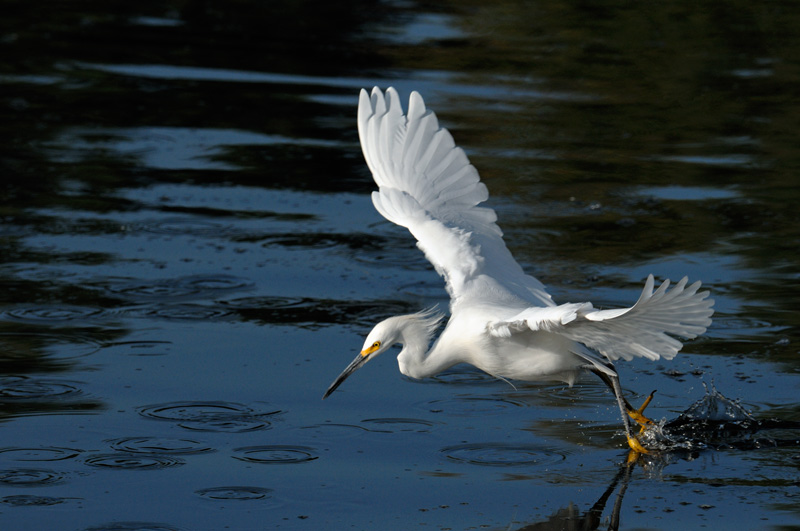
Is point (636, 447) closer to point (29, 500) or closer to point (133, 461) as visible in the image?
→ point (133, 461)

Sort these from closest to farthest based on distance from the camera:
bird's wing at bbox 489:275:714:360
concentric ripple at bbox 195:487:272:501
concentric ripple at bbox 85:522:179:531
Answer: bird's wing at bbox 489:275:714:360, concentric ripple at bbox 85:522:179:531, concentric ripple at bbox 195:487:272:501

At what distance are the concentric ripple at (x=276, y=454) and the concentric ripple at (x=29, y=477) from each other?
754 millimetres

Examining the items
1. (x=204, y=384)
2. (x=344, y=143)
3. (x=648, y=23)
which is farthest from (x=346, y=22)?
(x=204, y=384)

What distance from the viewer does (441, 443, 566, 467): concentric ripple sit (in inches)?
210

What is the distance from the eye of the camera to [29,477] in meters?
5.13

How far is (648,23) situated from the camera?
14.2m

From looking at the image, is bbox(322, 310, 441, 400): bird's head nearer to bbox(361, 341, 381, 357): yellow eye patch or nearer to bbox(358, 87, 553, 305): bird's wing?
bbox(361, 341, 381, 357): yellow eye patch

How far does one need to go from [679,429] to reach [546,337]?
0.76 meters

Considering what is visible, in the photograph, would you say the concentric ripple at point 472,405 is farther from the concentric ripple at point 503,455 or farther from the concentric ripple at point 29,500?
the concentric ripple at point 29,500

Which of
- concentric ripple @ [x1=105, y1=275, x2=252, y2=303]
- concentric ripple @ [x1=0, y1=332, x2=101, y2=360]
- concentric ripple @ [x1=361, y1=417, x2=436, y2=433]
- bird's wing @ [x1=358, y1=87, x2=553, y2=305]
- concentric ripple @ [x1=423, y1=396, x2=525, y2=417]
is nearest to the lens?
concentric ripple @ [x1=361, y1=417, x2=436, y2=433]

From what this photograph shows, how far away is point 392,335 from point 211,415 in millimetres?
919

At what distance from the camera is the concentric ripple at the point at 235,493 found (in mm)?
5000

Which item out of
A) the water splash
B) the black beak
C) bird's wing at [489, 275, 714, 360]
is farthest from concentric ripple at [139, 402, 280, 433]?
the water splash

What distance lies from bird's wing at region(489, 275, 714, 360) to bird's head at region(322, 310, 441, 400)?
0.65 metres
